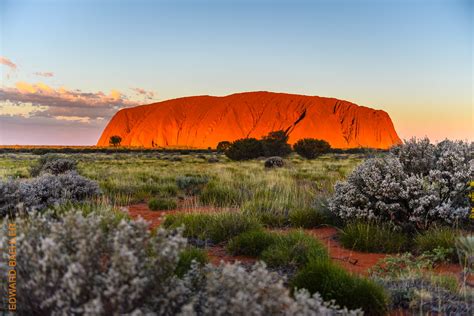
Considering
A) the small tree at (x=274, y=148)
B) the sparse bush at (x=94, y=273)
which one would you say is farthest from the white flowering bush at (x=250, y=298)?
the small tree at (x=274, y=148)

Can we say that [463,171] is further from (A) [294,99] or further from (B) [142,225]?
(A) [294,99]

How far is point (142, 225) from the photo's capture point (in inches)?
101

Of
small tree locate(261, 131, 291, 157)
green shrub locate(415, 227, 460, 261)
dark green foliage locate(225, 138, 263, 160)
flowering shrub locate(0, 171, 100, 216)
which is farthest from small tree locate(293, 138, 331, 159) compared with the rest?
green shrub locate(415, 227, 460, 261)

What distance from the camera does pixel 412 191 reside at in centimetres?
688

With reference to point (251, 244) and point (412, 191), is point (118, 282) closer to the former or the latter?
point (251, 244)

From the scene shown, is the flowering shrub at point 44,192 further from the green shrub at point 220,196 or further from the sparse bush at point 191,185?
the sparse bush at point 191,185

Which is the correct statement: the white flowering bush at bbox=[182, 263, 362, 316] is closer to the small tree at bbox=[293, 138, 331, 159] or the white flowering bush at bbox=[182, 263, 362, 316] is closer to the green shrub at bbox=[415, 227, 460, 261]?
the green shrub at bbox=[415, 227, 460, 261]

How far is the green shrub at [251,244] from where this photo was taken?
5781mm

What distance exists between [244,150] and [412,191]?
31452mm

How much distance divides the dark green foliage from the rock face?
71.4m

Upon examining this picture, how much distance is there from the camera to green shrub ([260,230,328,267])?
502cm

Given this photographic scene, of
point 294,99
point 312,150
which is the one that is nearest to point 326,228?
point 312,150

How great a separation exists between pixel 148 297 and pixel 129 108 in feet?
510

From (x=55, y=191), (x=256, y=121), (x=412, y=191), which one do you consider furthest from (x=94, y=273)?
(x=256, y=121)
